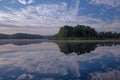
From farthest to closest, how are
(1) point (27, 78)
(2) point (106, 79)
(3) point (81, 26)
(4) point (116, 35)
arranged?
(4) point (116, 35), (3) point (81, 26), (1) point (27, 78), (2) point (106, 79)

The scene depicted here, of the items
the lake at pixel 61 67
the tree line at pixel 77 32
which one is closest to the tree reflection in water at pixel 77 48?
the lake at pixel 61 67

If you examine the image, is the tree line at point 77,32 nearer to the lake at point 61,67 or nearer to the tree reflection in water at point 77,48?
the tree reflection in water at point 77,48

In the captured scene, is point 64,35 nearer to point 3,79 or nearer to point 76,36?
point 76,36

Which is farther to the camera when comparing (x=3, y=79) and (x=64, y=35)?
(x=64, y=35)

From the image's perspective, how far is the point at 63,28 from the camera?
9638cm

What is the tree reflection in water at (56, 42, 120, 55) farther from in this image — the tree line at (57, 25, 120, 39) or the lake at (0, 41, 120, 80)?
the tree line at (57, 25, 120, 39)

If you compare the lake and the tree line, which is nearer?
the lake

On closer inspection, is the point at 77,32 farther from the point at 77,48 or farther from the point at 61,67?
the point at 61,67

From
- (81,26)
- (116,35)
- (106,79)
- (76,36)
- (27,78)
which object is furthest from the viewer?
(116,35)

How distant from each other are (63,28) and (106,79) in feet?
287

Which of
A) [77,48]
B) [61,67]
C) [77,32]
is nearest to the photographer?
[61,67]

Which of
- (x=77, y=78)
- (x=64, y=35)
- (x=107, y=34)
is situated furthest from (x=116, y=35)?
(x=77, y=78)

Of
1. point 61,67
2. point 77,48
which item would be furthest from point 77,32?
point 61,67

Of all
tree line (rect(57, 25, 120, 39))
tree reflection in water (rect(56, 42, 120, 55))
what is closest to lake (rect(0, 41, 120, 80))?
tree reflection in water (rect(56, 42, 120, 55))
